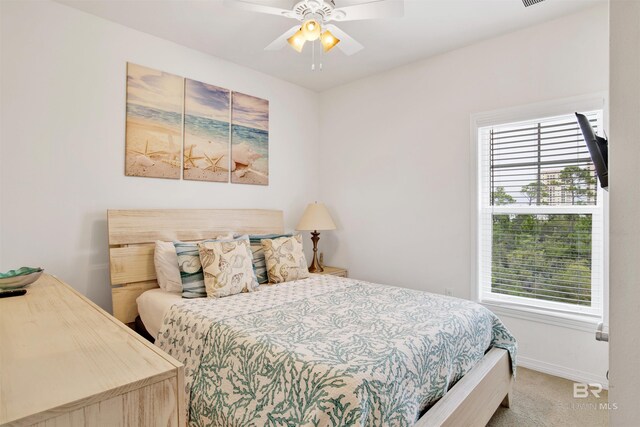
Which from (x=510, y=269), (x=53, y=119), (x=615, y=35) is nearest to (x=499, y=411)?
(x=510, y=269)

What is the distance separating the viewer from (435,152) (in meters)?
3.23

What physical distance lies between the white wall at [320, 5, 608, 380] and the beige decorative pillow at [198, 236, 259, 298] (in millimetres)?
1619

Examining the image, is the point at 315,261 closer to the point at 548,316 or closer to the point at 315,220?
the point at 315,220

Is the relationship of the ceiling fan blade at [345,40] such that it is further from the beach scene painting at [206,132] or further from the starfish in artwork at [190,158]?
the starfish in artwork at [190,158]

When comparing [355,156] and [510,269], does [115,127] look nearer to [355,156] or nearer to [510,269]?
[355,156]

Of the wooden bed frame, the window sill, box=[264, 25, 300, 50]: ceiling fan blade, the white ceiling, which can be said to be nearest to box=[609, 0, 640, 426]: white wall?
the wooden bed frame

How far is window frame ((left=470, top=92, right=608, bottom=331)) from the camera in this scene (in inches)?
94.7

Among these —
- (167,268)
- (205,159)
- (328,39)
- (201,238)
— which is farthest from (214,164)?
(328,39)

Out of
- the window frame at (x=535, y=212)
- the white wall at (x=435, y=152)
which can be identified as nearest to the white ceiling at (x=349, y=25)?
the white wall at (x=435, y=152)

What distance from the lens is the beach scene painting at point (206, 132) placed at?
3068 mm

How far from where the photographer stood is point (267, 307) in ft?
6.92

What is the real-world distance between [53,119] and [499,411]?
3646 millimetres

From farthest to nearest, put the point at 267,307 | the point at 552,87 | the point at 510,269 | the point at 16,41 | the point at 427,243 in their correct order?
the point at 427,243 < the point at 510,269 < the point at 552,87 < the point at 16,41 < the point at 267,307

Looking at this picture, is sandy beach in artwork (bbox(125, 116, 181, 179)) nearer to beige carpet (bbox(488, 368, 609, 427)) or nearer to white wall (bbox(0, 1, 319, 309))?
white wall (bbox(0, 1, 319, 309))
